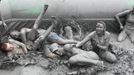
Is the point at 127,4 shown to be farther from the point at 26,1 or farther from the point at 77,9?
A: the point at 26,1

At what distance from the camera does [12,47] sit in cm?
1016

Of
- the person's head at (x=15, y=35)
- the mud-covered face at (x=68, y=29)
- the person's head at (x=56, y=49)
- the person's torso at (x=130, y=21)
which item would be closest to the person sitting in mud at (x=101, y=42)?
the person's head at (x=56, y=49)

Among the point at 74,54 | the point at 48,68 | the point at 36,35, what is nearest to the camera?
the point at 48,68

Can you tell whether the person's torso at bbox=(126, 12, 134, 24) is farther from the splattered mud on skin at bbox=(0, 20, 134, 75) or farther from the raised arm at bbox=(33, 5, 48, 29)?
the raised arm at bbox=(33, 5, 48, 29)

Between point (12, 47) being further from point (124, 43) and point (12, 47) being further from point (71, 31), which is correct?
point (124, 43)

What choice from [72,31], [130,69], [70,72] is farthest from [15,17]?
[130,69]

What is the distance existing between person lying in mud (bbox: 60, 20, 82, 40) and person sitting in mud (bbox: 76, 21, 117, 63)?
0.47m

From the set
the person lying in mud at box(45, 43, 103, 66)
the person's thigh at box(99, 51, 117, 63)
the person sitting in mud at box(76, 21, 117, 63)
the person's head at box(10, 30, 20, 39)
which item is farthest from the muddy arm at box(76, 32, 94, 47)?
the person's head at box(10, 30, 20, 39)

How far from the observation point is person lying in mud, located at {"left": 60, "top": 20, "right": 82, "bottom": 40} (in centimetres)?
1070

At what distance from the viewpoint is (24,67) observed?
994 cm

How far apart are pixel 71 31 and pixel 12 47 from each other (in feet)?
4.09

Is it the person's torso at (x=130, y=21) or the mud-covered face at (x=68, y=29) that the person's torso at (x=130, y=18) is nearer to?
the person's torso at (x=130, y=21)

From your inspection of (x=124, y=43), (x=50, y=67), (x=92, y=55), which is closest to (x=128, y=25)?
(x=124, y=43)

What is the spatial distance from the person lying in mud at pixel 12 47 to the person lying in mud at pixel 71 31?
2.89ft
